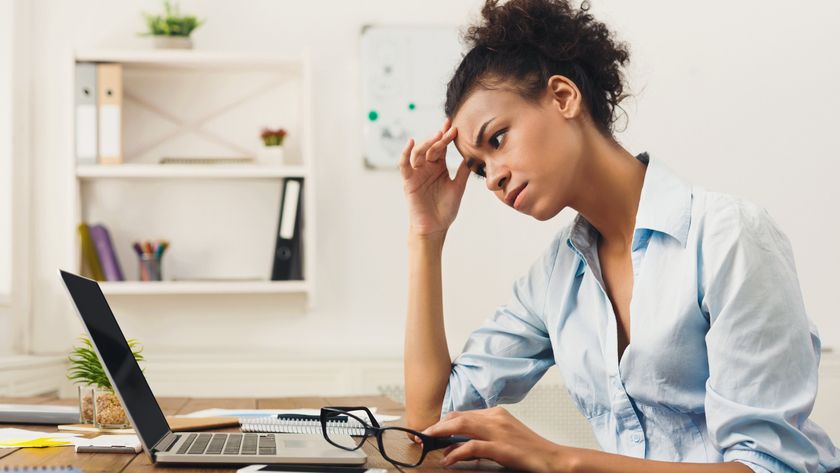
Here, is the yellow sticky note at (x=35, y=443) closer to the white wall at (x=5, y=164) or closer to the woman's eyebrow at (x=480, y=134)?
the woman's eyebrow at (x=480, y=134)

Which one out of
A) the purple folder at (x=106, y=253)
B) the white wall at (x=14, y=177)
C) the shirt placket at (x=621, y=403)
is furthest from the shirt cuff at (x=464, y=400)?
the white wall at (x=14, y=177)

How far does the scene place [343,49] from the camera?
302cm

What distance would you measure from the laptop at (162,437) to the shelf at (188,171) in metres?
1.60

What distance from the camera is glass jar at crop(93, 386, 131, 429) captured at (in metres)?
1.31

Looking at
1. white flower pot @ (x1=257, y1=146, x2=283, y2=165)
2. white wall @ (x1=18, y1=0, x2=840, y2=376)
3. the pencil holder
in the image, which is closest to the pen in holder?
the pencil holder

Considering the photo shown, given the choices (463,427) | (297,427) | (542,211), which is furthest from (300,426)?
(542,211)

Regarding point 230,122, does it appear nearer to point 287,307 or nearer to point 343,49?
point 343,49

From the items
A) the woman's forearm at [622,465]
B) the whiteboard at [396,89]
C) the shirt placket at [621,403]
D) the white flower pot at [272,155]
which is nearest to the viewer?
the woman's forearm at [622,465]

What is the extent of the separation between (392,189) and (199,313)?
722mm

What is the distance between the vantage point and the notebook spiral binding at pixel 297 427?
4.24 ft

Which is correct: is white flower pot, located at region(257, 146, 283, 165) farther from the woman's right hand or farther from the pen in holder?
the woman's right hand

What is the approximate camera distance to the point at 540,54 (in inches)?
53.9

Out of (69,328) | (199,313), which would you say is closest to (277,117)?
(199,313)

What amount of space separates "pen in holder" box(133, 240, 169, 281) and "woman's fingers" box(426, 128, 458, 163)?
1498 mm
